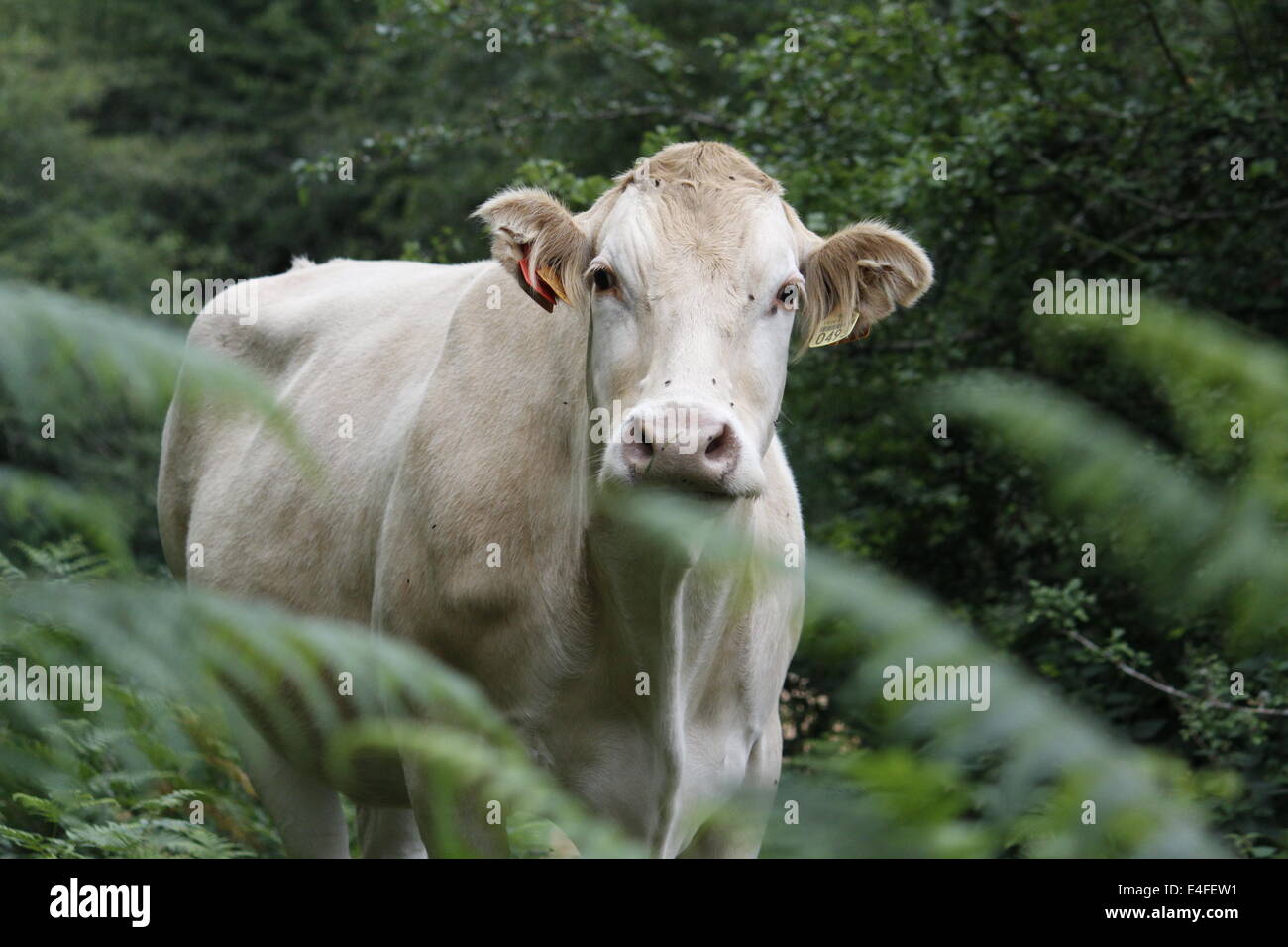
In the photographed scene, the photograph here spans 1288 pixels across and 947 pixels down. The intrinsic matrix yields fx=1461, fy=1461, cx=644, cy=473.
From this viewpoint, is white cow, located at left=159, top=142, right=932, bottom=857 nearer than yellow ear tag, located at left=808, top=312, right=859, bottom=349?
Yes

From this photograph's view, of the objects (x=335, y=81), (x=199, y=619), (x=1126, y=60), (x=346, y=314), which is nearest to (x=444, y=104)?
(x=335, y=81)

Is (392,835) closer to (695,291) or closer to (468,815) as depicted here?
(468,815)

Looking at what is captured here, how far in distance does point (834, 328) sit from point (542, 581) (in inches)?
43.5

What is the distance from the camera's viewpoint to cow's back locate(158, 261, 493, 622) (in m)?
4.67

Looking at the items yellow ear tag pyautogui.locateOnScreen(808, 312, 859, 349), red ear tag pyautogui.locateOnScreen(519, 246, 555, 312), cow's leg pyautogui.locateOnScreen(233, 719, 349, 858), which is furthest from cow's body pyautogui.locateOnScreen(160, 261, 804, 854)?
cow's leg pyautogui.locateOnScreen(233, 719, 349, 858)

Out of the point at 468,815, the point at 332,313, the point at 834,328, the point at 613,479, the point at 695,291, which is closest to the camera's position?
the point at 613,479

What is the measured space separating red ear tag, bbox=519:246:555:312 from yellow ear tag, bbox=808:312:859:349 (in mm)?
741

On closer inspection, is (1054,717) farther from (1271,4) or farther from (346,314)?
(1271,4)

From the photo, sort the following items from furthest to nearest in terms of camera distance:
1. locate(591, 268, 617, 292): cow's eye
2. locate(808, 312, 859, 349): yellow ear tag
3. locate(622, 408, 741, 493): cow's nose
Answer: locate(808, 312, 859, 349): yellow ear tag < locate(591, 268, 617, 292): cow's eye < locate(622, 408, 741, 493): cow's nose

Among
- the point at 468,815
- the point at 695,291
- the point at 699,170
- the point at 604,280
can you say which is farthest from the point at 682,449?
the point at 468,815

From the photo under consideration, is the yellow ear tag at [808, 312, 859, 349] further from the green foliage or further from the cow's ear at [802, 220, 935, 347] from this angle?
the green foliage

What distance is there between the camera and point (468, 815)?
4.07 meters

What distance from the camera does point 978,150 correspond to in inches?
271

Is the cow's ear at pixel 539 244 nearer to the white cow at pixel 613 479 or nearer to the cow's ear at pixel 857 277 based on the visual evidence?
the white cow at pixel 613 479
